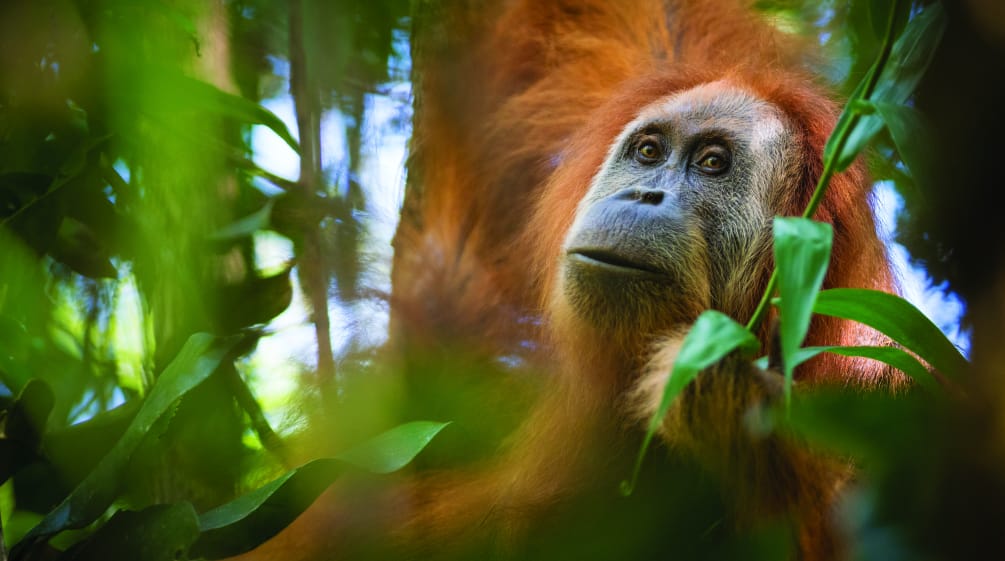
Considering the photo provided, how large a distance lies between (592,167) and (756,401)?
1128 millimetres

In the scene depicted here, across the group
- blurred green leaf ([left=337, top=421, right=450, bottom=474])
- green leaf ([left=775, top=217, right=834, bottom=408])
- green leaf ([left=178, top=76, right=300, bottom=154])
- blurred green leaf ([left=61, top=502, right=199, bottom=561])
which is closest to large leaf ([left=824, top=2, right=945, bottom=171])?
green leaf ([left=775, top=217, right=834, bottom=408])

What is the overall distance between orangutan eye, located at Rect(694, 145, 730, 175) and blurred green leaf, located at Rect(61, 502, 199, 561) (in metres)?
1.29

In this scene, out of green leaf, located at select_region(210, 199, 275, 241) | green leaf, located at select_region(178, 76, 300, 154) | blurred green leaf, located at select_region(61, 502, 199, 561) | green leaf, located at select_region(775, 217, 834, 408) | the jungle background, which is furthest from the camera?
green leaf, located at select_region(210, 199, 275, 241)

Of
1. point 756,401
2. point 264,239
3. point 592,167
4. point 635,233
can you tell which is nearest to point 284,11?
point 264,239

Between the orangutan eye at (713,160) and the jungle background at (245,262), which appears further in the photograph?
the orangutan eye at (713,160)

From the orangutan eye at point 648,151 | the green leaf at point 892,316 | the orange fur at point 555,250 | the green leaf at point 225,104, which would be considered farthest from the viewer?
the orangutan eye at point 648,151

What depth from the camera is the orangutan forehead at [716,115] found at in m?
2.09

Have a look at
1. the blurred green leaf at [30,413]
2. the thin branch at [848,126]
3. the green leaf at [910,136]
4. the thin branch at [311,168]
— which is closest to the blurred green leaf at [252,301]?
the thin branch at [311,168]

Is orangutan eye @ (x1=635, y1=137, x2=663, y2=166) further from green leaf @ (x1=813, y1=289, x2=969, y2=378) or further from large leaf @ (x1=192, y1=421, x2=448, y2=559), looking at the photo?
green leaf @ (x1=813, y1=289, x2=969, y2=378)

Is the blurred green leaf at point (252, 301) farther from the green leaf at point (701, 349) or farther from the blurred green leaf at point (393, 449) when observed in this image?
the green leaf at point (701, 349)

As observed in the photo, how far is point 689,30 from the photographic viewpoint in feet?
9.94

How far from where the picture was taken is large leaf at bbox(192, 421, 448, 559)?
1.45m

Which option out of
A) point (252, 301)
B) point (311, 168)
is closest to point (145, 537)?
point (252, 301)

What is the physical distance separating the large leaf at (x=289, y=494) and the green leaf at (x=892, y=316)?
0.65m
